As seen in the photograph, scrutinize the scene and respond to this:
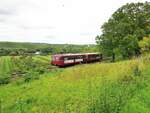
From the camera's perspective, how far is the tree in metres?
59.5

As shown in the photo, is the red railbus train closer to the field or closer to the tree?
the tree

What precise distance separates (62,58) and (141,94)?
140 ft

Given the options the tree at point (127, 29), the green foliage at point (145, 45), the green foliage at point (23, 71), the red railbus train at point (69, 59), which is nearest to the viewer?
the green foliage at point (23, 71)

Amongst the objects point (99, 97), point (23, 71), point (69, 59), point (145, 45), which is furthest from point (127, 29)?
point (99, 97)

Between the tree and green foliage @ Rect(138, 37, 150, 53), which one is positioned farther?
the tree

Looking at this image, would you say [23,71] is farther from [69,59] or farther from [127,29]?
[127,29]

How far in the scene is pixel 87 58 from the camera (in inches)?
2424

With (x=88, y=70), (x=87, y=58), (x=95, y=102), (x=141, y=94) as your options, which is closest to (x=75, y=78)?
(x=88, y=70)

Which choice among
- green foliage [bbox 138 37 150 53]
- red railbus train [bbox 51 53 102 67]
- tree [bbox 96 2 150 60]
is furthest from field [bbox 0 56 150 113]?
tree [bbox 96 2 150 60]

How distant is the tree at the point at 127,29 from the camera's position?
59.5 m

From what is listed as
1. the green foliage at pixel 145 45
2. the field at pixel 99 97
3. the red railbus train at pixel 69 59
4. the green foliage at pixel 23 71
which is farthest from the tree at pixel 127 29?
the field at pixel 99 97

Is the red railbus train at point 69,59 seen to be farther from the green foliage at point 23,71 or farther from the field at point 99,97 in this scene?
the field at point 99,97

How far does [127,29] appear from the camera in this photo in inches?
2419

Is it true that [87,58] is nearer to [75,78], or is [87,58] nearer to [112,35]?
[112,35]
